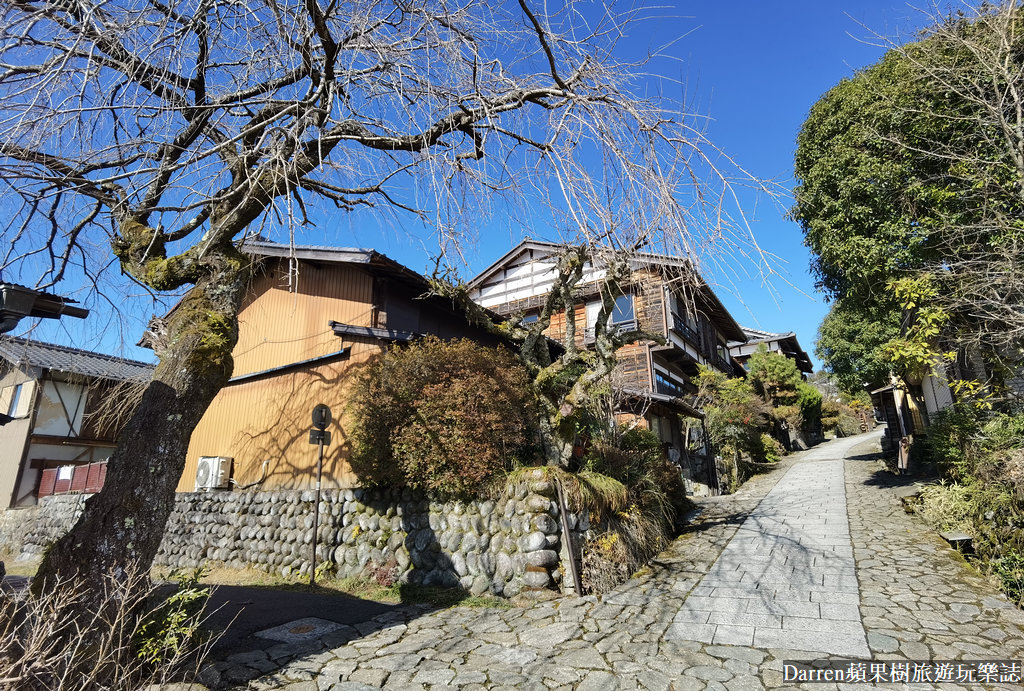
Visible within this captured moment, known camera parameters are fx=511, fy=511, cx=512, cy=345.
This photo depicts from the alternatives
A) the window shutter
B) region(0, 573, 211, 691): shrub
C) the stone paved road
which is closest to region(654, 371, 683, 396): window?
the stone paved road

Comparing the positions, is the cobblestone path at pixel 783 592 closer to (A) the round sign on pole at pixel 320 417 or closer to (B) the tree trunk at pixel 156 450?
(B) the tree trunk at pixel 156 450

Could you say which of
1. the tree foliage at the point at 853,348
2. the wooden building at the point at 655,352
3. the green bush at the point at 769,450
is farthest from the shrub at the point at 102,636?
the green bush at the point at 769,450

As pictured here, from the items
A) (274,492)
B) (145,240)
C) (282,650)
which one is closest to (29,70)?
(145,240)

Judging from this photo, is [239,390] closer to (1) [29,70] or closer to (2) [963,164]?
(1) [29,70]

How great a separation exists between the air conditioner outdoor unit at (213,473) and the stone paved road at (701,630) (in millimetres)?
6945

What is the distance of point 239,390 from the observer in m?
12.4

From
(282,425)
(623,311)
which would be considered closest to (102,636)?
(282,425)

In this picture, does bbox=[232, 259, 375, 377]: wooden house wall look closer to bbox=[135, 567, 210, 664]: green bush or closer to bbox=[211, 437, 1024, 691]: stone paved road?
bbox=[211, 437, 1024, 691]: stone paved road

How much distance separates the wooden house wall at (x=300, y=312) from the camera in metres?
11.0

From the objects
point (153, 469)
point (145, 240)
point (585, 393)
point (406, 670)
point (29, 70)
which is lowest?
point (406, 670)

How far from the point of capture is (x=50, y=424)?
17.6 metres

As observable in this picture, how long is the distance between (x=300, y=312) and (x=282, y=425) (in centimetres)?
258

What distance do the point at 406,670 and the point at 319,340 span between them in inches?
303

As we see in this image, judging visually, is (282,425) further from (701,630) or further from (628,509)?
(701,630)
